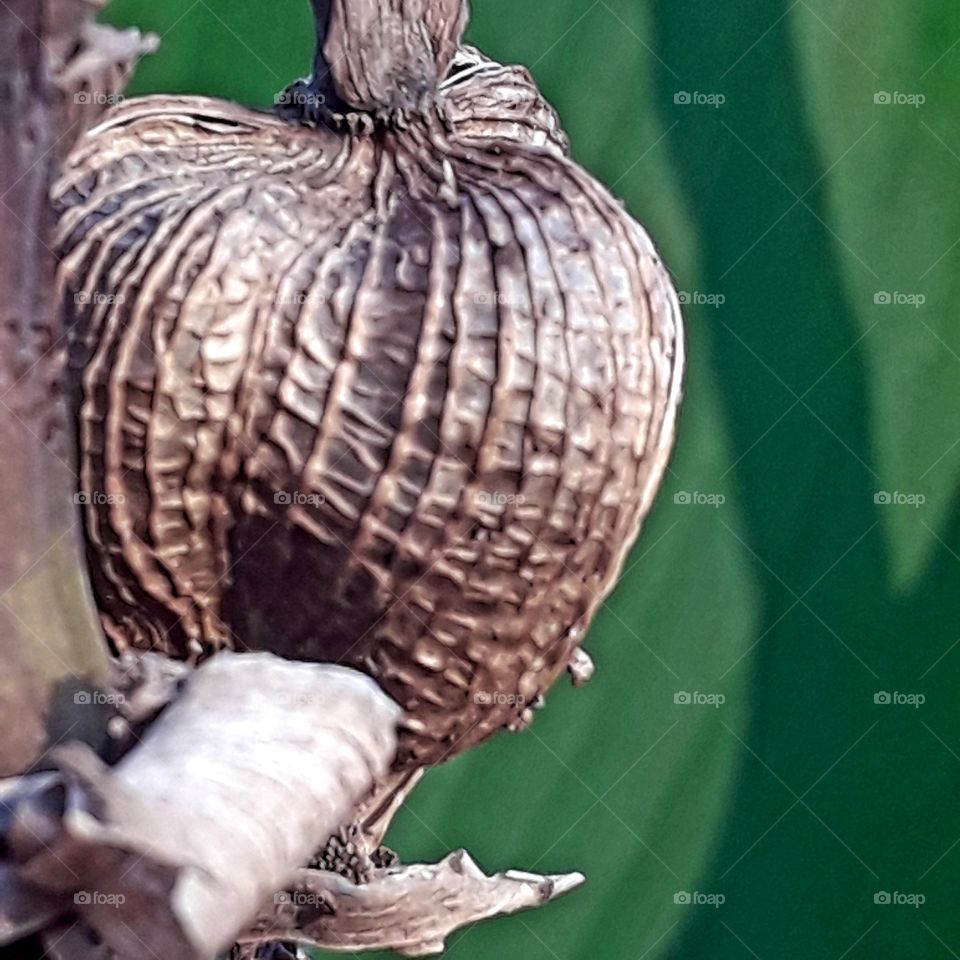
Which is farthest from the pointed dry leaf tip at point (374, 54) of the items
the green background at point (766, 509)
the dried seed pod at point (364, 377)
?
the green background at point (766, 509)

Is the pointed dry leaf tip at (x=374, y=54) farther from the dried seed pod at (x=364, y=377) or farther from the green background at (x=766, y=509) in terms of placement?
the green background at (x=766, y=509)

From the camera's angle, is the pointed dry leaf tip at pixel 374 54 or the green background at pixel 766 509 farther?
the green background at pixel 766 509

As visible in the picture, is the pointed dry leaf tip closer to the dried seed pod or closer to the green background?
the dried seed pod

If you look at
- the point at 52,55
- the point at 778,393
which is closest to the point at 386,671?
the point at 52,55

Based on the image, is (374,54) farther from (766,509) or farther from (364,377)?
(766,509)

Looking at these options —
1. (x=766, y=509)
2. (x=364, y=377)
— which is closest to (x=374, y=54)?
(x=364, y=377)

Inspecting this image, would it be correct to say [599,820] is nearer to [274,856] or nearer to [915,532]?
[915,532]
